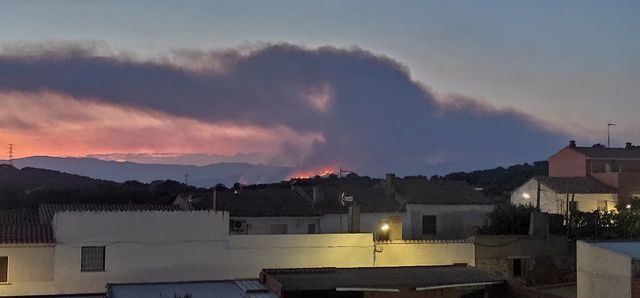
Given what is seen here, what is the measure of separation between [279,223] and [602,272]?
2007cm

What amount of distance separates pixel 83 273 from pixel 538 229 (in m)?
20.0

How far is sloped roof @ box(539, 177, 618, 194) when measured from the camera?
47938mm

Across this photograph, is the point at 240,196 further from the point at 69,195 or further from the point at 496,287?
the point at 69,195

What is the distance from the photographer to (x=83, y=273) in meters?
25.4

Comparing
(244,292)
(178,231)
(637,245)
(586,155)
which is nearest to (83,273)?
(178,231)

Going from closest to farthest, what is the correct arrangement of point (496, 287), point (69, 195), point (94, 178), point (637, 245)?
point (637, 245) → point (496, 287) → point (69, 195) → point (94, 178)

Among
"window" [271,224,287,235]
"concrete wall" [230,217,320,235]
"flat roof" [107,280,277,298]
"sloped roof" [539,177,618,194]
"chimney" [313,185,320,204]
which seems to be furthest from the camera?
"sloped roof" [539,177,618,194]

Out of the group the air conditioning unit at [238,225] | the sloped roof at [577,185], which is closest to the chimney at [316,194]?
the air conditioning unit at [238,225]

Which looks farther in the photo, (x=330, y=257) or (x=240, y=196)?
(x=240, y=196)

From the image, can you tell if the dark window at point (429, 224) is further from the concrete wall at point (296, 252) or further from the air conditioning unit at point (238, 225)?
the air conditioning unit at point (238, 225)

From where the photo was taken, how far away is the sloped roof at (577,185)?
157 ft

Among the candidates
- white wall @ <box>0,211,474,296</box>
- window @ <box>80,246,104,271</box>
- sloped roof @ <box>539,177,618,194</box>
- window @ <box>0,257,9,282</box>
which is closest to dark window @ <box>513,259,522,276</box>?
white wall @ <box>0,211,474,296</box>

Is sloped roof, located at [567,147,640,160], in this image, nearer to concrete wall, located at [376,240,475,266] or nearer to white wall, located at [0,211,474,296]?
concrete wall, located at [376,240,475,266]

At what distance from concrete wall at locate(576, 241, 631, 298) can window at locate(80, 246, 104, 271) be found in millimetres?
16657
